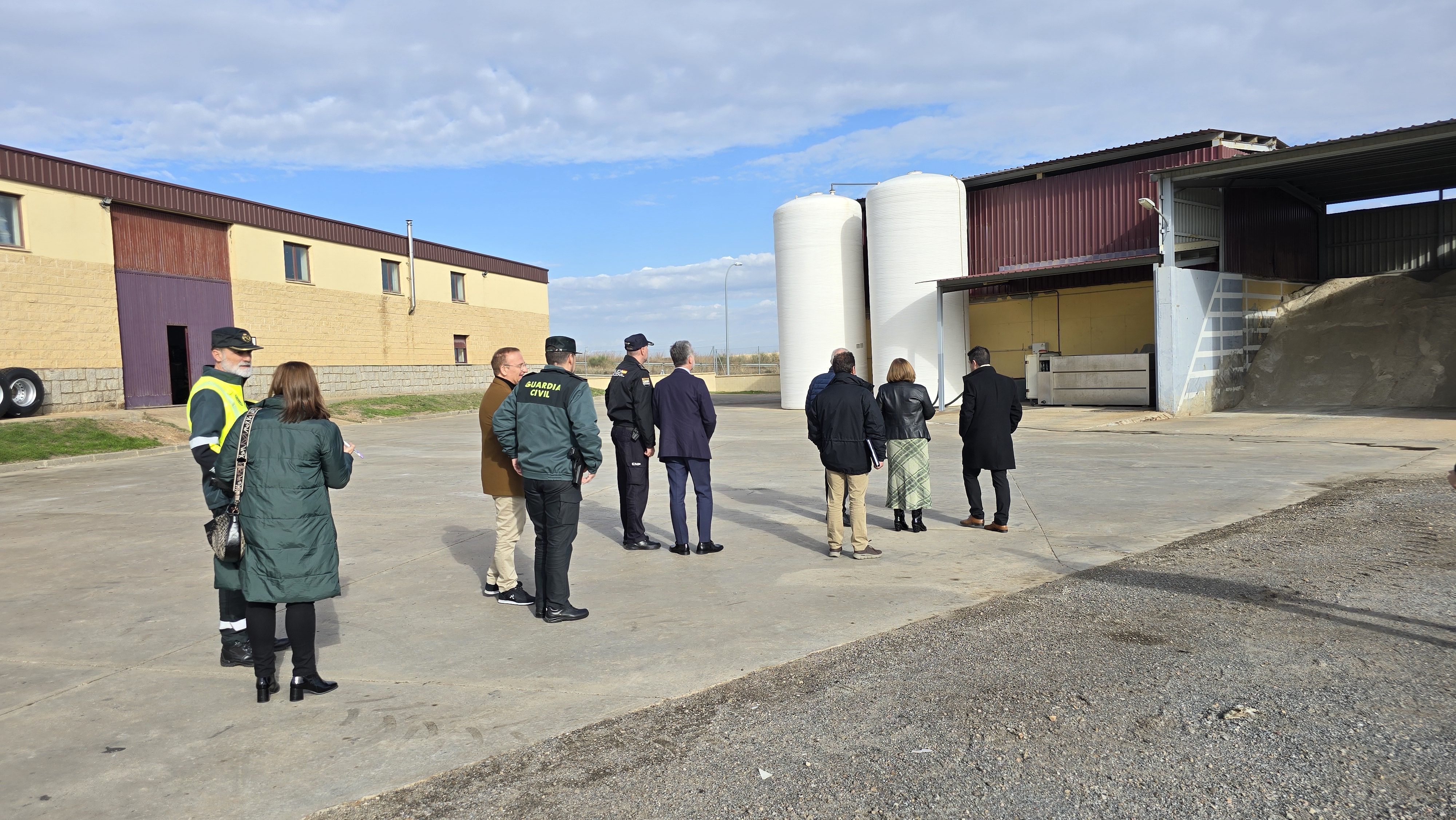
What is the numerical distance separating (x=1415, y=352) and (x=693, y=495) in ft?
64.7

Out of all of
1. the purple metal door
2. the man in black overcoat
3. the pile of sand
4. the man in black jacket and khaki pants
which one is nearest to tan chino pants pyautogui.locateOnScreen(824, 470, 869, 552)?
the man in black jacket and khaki pants

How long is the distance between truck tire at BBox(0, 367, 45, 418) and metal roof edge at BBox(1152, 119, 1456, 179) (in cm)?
2528

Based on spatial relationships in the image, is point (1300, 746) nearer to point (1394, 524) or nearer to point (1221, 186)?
point (1394, 524)

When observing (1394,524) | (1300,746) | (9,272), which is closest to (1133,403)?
(1394,524)

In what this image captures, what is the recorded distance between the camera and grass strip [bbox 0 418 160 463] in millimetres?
16500

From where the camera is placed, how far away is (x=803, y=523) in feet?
30.7

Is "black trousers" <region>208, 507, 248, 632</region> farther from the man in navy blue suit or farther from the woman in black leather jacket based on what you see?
the woman in black leather jacket

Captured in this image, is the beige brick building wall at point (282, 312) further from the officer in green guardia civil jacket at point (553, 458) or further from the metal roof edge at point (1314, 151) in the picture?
the metal roof edge at point (1314, 151)

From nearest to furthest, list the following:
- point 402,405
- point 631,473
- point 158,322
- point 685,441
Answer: point 685,441 < point 631,473 < point 158,322 < point 402,405

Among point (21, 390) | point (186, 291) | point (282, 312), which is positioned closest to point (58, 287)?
point (21, 390)

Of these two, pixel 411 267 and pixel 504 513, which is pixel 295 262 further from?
pixel 504 513

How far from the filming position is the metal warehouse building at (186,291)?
20.7 metres

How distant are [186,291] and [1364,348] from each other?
30693 millimetres

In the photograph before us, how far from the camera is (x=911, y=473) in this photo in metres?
8.61
